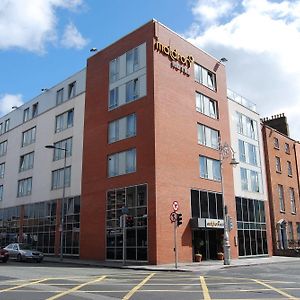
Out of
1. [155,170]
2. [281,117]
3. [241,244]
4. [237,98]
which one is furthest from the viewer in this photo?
[281,117]

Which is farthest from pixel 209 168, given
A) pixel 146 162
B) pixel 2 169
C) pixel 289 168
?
pixel 2 169

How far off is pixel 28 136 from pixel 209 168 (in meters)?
23.0

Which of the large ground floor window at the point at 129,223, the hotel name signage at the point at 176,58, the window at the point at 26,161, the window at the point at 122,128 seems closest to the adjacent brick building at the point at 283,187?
the hotel name signage at the point at 176,58

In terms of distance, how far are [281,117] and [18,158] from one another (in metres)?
33.2

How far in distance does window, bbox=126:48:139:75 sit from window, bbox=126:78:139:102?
102cm

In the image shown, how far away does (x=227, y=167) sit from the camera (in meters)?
37.3

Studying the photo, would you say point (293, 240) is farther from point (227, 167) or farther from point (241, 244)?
point (227, 167)

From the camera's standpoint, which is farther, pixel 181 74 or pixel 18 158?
pixel 18 158

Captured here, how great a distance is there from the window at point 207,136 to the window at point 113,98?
289 inches

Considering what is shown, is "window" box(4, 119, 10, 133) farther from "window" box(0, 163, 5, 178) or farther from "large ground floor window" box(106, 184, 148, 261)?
"large ground floor window" box(106, 184, 148, 261)

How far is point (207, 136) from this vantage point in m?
36.0

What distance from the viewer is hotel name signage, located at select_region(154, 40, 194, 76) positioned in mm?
32594

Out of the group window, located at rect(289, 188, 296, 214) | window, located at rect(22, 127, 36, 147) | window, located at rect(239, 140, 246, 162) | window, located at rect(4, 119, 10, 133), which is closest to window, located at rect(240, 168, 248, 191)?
window, located at rect(239, 140, 246, 162)

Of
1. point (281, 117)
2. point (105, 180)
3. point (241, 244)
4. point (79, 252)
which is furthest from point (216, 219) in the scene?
point (281, 117)
